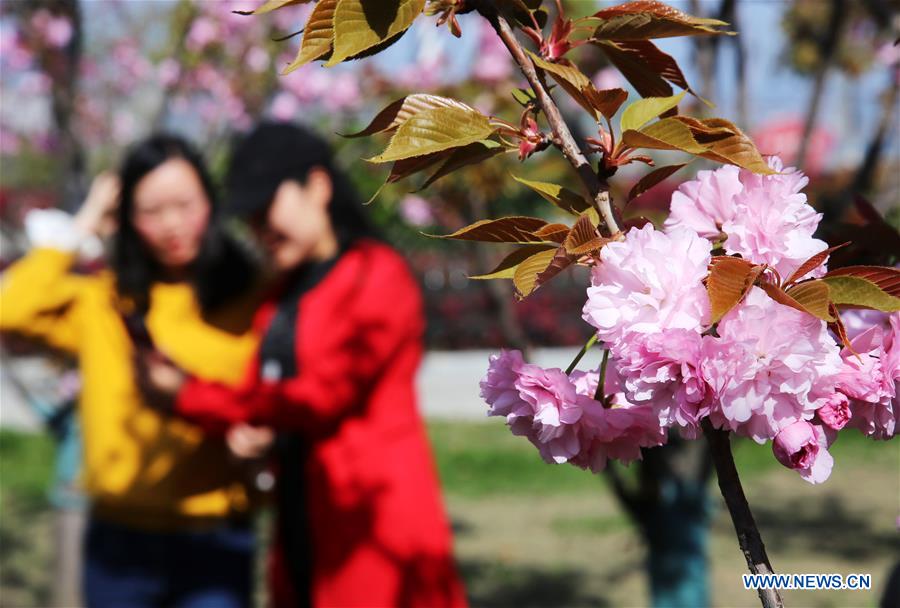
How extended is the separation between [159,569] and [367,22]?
203 cm

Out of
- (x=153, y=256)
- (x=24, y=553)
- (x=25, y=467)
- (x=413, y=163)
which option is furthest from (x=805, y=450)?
(x=25, y=467)

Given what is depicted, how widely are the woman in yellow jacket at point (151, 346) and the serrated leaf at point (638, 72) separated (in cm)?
186

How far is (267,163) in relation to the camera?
8.28 feet

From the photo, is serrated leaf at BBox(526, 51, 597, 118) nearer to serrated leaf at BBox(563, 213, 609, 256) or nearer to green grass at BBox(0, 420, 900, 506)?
serrated leaf at BBox(563, 213, 609, 256)

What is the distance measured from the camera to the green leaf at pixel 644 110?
867mm

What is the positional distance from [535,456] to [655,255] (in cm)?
741

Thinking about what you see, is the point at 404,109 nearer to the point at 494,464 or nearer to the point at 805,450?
the point at 805,450

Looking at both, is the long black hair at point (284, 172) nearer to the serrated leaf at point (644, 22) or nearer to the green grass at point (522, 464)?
the serrated leaf at point (644, 22)

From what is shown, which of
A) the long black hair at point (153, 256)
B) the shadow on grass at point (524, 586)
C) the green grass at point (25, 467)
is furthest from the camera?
the green grass at point (25, 467)

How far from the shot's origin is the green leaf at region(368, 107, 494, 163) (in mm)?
837

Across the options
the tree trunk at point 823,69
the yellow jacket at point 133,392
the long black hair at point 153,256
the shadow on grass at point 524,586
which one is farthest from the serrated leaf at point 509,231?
the shadow on grass at point 524,586

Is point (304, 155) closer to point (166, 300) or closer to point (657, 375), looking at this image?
point (166, 300)

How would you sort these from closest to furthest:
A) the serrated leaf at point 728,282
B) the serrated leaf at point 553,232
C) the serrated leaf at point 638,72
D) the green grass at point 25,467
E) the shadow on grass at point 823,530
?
1. the serrated leaf at point 728,282
2. the serrated leaf at point 553,232
3. the serrated leaf at point 638,72
4. the shadow on grass at point 823,530
5. the green grass at point 25,467

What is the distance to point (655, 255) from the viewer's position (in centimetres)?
77
